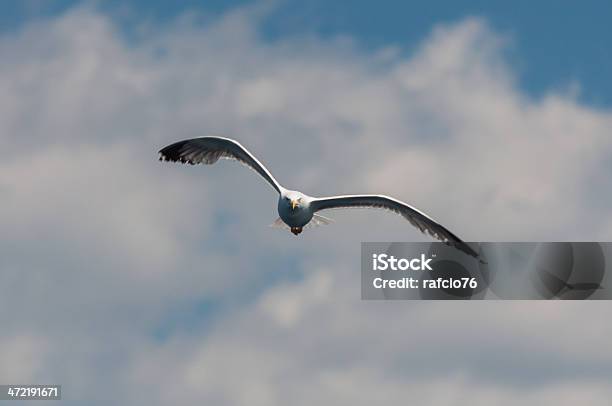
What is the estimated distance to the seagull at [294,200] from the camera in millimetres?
67625

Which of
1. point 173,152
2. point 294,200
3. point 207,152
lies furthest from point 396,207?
point 173,152

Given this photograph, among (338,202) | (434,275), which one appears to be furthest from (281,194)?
(434,275)

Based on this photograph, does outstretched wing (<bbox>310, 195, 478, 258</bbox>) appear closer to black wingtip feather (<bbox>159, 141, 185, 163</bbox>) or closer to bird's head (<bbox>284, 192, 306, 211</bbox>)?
bird's head (<bbox>284, 192, 306, 211</bbox>)

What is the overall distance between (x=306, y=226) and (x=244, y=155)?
4.38 m

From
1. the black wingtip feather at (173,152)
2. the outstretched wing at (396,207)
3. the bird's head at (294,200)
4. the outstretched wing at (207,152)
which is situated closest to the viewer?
the bird's head at (294,200)

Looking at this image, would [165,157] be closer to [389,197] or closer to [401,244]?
[389,197]

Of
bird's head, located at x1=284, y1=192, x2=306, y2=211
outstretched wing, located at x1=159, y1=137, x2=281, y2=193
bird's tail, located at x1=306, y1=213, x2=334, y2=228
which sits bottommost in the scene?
bird's head, located at x1=284, y1=192, x2=306, y2=211

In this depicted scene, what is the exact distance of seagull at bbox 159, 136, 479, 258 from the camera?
67.6 m

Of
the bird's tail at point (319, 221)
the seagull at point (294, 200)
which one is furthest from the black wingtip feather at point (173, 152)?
the bird's tail at point (319, 221)

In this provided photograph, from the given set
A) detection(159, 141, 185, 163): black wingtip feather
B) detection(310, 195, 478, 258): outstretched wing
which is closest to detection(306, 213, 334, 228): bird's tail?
detection(310, 195, 478, 258): outstretched wing

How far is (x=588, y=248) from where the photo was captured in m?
84.4

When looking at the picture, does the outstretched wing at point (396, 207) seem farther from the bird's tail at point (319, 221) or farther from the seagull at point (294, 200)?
the bird's tail at point (319, 221)

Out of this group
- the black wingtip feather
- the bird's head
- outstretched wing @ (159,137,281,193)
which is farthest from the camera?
the black wingtip feather

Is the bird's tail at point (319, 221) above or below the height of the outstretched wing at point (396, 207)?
above
